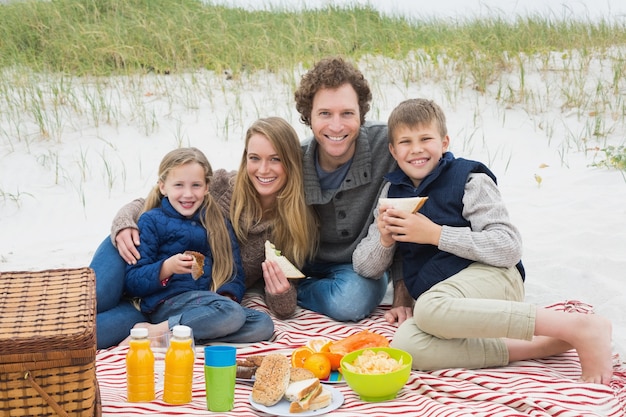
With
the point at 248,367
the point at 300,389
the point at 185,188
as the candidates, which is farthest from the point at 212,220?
the point at 300,389

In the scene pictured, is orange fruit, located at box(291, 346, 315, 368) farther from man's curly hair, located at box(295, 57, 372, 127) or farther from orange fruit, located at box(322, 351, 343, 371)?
man's curly hair, located at box(295, 57, 372, 127)

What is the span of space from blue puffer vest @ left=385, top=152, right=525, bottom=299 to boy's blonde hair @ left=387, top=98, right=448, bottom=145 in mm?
196

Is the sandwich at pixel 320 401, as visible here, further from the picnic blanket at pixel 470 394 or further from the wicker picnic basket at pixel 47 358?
the wicker picnic basket at pixel 47 358

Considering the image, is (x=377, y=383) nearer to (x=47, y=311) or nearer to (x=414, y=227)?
(x=414, y=227)

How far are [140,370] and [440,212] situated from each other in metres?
1.61

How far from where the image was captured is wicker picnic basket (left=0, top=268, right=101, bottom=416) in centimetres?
257

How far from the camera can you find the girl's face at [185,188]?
13.3 ft

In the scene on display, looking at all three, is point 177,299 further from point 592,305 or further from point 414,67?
point 414,67

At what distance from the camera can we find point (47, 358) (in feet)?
8.52

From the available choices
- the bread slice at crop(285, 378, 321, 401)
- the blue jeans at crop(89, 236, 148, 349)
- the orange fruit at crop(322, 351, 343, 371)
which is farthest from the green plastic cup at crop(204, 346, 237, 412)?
the blue jeans at crop(89, 236, 148, 349)

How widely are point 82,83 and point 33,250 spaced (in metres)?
3.19

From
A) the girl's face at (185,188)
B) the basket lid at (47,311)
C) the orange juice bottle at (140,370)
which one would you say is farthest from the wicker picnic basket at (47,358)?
the girl's face at (185,188)

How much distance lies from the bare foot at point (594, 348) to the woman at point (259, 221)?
1.53 m

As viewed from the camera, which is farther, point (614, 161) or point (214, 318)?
point (614, 161)
